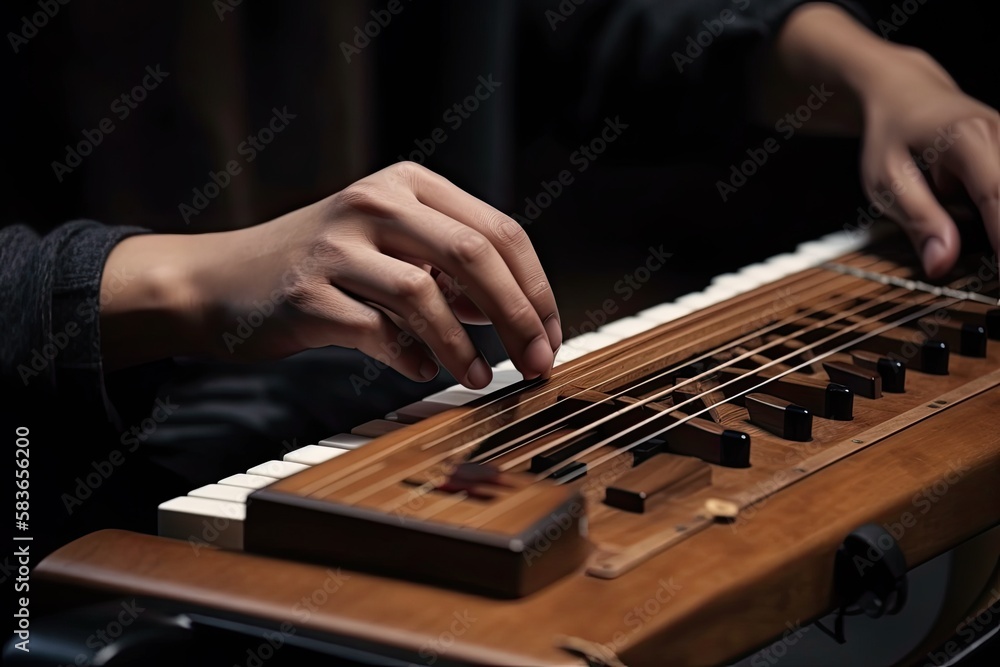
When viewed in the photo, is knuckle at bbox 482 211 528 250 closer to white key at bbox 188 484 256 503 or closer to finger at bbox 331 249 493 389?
finger at bbox 331 249 493 389

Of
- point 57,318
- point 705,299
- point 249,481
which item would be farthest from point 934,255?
point 57,318

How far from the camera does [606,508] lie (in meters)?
0.80

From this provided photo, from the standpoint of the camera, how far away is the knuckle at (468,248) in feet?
3.11

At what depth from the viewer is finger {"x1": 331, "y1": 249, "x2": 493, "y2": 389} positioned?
0.95m

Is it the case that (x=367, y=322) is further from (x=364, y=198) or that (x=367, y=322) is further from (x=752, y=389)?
(x=752, y=389)

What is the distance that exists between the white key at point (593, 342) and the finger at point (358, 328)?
23cm

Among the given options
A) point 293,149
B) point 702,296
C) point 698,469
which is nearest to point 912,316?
point 702,296

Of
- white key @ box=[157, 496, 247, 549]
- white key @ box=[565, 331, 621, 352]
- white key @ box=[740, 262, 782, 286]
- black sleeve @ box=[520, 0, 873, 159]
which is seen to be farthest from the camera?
black sleeve @ box=[520, 0, 873, 159]

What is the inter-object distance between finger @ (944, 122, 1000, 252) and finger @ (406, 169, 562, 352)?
2.36 ft

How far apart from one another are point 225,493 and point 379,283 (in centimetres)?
25

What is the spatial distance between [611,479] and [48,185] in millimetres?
989

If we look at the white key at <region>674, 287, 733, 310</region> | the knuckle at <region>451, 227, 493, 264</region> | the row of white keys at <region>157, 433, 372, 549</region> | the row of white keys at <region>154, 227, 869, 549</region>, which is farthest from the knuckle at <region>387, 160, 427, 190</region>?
the white key at <region>674, 287, 733, 310</region>

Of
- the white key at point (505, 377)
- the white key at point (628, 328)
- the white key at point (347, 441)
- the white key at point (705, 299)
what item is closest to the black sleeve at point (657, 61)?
the white key at point (705, 299)

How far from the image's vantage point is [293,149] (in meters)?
1.71
